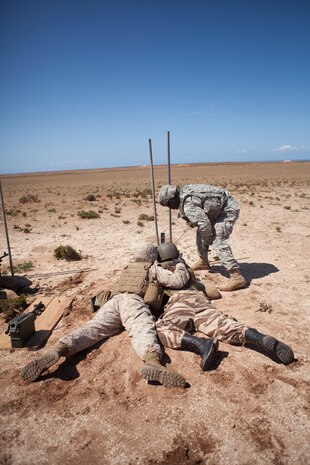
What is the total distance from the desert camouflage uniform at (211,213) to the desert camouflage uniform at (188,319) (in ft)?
5.63

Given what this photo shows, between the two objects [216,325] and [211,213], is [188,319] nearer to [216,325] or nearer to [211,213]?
[216,325]

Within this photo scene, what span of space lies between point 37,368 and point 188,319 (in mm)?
1823

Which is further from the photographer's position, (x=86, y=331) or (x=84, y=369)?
(x=86, y=331)

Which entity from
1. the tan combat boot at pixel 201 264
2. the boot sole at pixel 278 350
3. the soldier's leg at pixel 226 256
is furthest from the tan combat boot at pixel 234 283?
the boot sole at pixel 278 350

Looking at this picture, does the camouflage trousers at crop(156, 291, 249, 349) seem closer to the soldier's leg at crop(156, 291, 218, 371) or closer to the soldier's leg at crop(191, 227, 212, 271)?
the soldier's leg at crop(156, 291, 218, 371)

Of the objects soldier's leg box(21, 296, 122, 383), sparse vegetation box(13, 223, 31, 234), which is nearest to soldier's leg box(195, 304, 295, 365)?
soldier's leg box(21, 296, 122, 383)

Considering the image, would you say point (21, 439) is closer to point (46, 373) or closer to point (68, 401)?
point (68, 401)

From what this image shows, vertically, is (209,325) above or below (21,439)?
above

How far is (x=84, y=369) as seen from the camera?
3.51 metres

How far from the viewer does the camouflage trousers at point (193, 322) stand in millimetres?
3664

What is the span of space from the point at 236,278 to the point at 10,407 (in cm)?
393

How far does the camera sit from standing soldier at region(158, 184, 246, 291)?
5.75 metres

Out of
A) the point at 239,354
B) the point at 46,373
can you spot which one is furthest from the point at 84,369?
the point at 239,354

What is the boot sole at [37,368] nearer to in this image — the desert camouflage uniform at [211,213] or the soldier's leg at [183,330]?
Result: the soldier's leg at [183,330]
